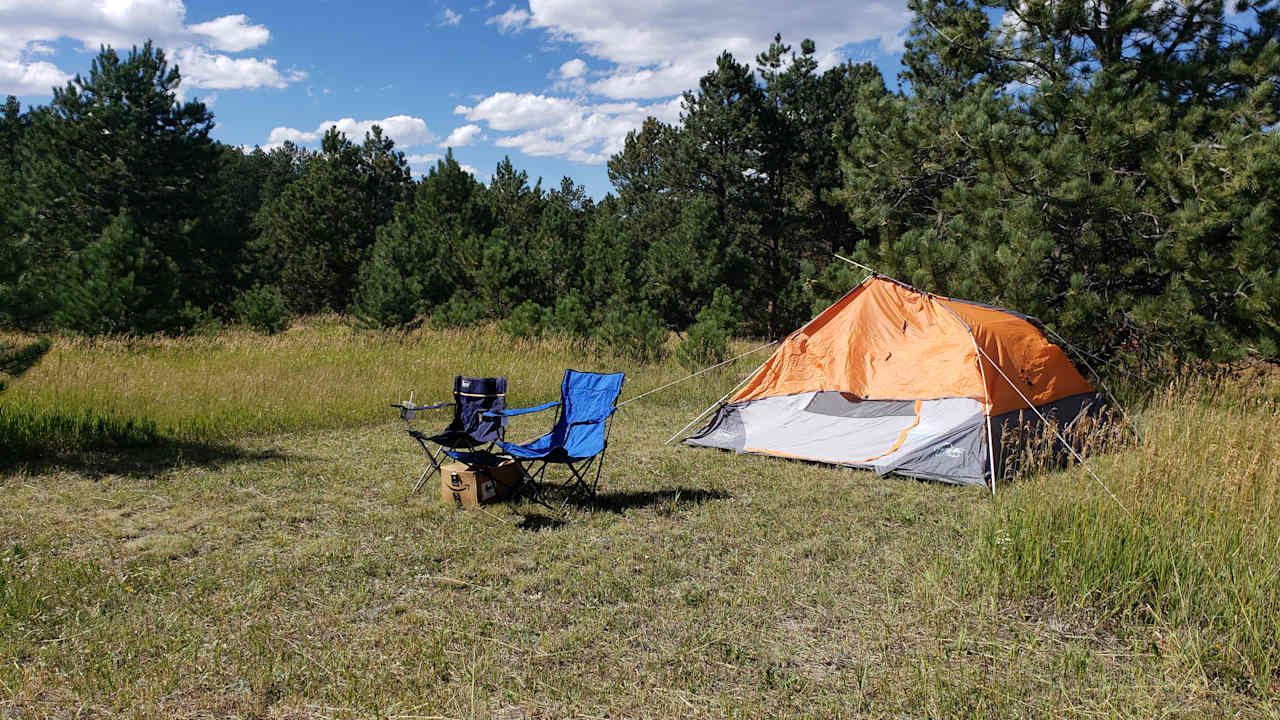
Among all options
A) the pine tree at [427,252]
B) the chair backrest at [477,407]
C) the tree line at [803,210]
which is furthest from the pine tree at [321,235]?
the chair backrest at [477,407]

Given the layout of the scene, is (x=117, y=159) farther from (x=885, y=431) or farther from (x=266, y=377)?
(x=885, y=431)

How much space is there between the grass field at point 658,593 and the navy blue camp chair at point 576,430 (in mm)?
341

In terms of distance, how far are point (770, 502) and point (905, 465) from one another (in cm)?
133

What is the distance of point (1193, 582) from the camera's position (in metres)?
3.10

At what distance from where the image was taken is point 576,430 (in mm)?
5160

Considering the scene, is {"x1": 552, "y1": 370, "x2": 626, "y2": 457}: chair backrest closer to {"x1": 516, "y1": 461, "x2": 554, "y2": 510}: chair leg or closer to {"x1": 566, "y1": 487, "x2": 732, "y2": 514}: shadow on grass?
{"x1": 516, "y1": 461, "x2": 554, "y2": 510}: chair leg

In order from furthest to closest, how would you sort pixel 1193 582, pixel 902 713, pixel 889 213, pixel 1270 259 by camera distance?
pixel 889 213 → pixel 1270 259 → pixel 1193 582 → pixel 902 713

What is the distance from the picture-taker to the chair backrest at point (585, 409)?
4930mm

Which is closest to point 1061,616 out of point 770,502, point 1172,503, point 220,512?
point 1172,503

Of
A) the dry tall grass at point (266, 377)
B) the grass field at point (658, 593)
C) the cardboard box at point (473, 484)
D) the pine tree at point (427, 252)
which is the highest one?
the pine tree at point (427, 252)

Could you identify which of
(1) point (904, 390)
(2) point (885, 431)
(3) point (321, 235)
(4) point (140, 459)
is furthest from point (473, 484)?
(3) point (321, 235)

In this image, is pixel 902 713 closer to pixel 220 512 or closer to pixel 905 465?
pixel 905 465

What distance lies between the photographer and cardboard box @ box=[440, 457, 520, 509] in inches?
188

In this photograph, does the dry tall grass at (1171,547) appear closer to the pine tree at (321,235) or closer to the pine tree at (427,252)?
the pine tree at (427,252)
